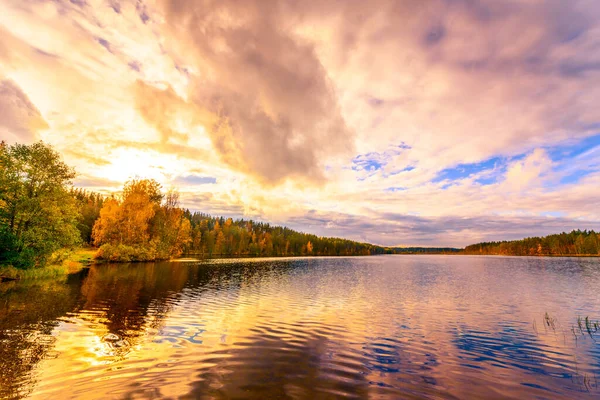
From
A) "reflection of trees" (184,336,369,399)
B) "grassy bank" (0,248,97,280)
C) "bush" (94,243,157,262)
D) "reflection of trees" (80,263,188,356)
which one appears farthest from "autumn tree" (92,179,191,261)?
"reflection of trees" (184,336,369,399)

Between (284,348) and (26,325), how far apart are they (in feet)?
59.3

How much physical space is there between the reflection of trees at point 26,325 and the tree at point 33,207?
6.13 m

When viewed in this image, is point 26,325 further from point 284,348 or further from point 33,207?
point 33,207

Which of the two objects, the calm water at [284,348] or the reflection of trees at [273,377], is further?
the calm water at [284,348]

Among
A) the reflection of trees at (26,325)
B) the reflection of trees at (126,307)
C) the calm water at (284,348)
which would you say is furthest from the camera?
the reflection of trees at (126,307)

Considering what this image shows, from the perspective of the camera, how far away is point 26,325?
18609 millimetres

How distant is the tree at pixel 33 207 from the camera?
38250 mm

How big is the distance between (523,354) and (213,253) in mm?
186866

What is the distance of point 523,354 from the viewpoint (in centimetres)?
1683

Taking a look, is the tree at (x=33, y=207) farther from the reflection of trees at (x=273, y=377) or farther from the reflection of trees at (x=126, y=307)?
the reflection of trees at (x=273, y=377)

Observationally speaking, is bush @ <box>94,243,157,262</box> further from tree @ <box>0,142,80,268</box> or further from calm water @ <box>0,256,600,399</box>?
calm water @ <box>0,256,600,399</box>

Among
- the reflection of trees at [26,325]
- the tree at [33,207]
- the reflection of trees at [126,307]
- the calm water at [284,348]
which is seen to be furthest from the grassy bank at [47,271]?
the reflection of trees at [126,307]

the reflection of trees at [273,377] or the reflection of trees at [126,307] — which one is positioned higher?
the reflection of trees at [273,377]

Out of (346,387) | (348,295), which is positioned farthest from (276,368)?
(348,295)
